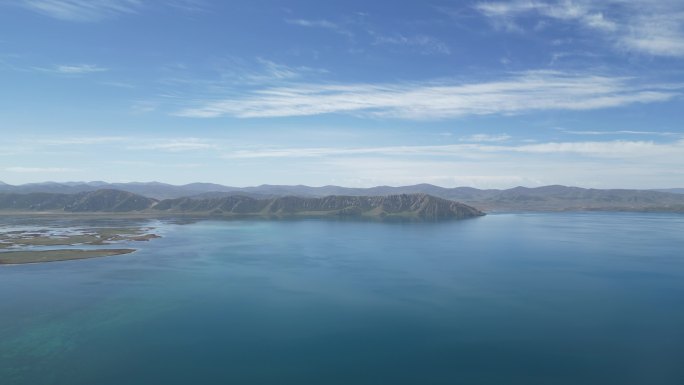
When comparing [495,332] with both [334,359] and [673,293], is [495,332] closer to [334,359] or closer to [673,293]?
[334,359]

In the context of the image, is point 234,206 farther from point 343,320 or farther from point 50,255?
point 343,320

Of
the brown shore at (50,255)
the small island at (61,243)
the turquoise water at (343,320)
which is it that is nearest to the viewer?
the turquoise water at (343,320)

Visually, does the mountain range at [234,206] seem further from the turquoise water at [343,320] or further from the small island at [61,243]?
the turquoise water at [343,320]

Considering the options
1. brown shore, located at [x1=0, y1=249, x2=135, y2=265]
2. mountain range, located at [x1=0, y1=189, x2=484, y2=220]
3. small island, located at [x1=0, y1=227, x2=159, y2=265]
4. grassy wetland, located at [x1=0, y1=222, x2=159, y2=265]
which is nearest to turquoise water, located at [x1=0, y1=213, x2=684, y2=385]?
brown shore, located at [x1=0, y1=249, x2=135, y2=265]

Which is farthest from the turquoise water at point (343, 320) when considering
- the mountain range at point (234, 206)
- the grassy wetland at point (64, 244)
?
the mountain range at point (234, 206)

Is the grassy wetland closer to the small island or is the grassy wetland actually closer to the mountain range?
the small island

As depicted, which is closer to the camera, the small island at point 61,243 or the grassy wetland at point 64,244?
the small island at point 61,243

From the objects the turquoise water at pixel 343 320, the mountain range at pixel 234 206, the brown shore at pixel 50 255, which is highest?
the mountain range at pixel 234 206

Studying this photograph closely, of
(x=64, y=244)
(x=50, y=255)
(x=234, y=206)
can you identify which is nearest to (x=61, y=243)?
(x=64, y=244)

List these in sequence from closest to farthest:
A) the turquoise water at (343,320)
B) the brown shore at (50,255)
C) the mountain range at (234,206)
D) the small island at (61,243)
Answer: the turquoise water at (343,320) → the brown shore at (50,255) → the small island at (61,243) → the mountain range at (234,206)
